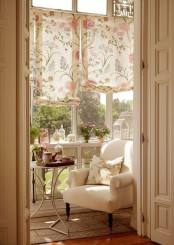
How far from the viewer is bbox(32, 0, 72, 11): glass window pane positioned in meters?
5.43

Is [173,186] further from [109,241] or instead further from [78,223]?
[78,223]

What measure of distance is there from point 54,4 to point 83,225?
3266mm

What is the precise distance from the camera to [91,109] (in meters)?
5.91

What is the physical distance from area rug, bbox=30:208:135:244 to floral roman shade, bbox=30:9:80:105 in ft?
5.58

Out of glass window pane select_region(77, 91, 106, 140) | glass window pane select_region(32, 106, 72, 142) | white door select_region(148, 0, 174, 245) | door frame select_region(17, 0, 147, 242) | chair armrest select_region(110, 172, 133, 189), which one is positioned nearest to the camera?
white door select_region(148, 0, 174, 245)

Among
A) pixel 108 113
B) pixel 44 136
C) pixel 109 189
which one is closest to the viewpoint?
pixel 109 189

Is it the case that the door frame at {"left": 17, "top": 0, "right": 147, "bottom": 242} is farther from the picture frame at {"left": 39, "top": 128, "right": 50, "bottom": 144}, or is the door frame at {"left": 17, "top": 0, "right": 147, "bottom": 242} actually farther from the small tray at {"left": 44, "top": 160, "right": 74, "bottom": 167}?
the picture frame at {"left": 39, "top": 128, "right": 50, "bottom": 144}

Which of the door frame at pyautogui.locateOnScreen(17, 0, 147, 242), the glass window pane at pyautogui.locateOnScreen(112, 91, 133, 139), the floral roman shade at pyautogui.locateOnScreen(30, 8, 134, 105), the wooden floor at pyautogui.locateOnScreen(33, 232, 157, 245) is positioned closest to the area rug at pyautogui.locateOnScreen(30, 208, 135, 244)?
the wooden floor at pyautogui.locateOnScreen(33, 232, 157, 245)

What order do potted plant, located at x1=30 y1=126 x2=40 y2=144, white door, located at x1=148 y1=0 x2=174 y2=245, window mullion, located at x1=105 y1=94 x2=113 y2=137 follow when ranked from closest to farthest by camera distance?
white door, located at x1=148 y1=0 x2=174 y2=245 < potted plant, located at x1=30 y1=126 x2=40 y2=144 < window mullion, located at x1=105 y1=94 x2=113 y2=137

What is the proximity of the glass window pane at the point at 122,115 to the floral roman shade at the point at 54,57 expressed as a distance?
754 mm

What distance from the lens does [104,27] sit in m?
5.81

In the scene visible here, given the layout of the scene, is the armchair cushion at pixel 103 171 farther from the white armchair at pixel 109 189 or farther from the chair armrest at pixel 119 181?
the chair armrest at pixel 119 181

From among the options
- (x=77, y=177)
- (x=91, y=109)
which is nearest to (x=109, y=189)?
(x=77, y=177)

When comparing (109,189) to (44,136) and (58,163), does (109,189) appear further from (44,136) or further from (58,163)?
(44,136)
